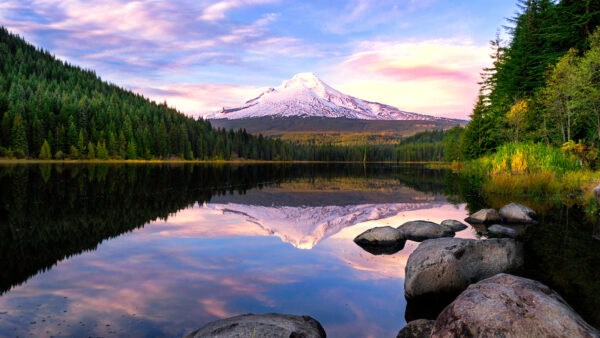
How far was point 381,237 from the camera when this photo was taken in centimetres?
1255

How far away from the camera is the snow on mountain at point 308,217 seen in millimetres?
14155

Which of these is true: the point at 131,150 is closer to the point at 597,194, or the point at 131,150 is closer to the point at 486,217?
the point at 486,217

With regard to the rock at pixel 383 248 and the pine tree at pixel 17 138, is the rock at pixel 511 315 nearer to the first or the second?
the rock at pixel 383 248

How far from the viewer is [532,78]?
41750 mm

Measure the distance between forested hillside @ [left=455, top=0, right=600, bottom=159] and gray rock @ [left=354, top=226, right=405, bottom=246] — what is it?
70.2ft

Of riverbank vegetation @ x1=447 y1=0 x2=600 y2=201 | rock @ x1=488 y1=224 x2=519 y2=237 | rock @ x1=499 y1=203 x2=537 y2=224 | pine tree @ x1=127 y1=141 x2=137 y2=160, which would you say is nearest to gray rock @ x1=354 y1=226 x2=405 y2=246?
rock @ x1=488 y1=224 x2=519 y2=237

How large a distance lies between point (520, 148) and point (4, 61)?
232m

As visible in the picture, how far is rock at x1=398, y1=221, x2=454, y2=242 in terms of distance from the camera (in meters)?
13.4

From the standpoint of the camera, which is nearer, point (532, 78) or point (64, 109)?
point (532, 78)

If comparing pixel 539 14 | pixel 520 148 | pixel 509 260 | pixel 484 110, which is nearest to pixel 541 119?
pixel 520 148

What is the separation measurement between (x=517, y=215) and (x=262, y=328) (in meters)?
14.4

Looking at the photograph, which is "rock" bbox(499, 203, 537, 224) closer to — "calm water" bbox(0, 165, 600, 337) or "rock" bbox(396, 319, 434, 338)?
"calm water" bbox(0, 165, 600, 337)

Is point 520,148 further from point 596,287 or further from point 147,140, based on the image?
point 147,140

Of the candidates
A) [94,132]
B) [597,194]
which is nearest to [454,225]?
[597,194]
